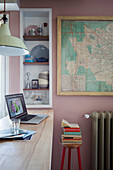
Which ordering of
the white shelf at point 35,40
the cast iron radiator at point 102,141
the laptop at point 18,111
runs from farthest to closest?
the white shelf at point 35,40, the cast iron radiator at point 102,141, the laptop at point 18,111

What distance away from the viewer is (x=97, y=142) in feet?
7.61

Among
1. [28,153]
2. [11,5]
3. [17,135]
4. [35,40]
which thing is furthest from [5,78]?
[28,153]

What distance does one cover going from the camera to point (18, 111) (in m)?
1.84

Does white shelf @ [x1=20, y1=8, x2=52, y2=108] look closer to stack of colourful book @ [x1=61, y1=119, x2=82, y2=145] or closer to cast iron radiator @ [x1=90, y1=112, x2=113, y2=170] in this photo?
stack of colourful book @ [x1=61, y1=119, x2=82, y2=145]

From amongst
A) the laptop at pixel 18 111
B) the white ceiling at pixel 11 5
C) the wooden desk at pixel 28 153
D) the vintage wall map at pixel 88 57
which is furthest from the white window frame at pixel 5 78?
the wooden desk at pixel 28 153

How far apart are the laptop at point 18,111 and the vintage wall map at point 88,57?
71 centimetres

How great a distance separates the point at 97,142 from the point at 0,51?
65.0 inches

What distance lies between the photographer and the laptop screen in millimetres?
1726

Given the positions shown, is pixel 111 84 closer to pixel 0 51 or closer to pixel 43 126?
pixel 43 126

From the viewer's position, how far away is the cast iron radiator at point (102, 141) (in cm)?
Answer: 229

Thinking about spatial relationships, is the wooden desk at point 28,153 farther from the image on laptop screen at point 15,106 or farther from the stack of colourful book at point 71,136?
the stack of colourful book at point 71,136

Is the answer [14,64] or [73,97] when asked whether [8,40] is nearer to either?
[14,64]

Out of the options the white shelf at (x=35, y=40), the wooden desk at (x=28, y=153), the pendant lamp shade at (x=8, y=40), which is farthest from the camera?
the white shelf at (x=35, y=40)

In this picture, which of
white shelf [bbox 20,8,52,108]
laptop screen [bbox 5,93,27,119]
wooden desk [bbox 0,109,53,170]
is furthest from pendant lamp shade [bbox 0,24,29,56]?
white shelf [bbox 20,8,52,108]
